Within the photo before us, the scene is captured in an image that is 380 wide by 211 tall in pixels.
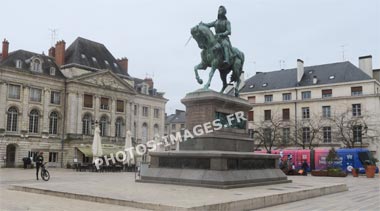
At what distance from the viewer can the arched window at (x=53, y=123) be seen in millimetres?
51781

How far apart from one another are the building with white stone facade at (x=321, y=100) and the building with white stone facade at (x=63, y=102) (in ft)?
66.0

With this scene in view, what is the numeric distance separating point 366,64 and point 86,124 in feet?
130

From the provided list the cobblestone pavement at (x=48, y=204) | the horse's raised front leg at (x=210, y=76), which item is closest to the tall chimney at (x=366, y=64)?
the horse's raised front leg at (x=210, y=76)

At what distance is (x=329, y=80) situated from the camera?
5712 centimetres

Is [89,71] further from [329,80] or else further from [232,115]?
[232,115]

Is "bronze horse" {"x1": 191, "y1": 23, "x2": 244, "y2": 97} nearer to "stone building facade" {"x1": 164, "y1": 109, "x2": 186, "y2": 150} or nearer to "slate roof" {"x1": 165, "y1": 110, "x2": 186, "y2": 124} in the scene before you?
"stone building facade" {"x1": 164, "y1": 109, "x2": 186, "y2": 150}

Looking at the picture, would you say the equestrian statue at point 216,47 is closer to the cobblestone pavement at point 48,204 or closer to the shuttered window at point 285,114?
the cobblestone pavement at point 48,204

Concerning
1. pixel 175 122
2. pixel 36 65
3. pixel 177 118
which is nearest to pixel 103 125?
pixel 36 65

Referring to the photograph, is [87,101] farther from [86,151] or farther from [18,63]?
[18,63]

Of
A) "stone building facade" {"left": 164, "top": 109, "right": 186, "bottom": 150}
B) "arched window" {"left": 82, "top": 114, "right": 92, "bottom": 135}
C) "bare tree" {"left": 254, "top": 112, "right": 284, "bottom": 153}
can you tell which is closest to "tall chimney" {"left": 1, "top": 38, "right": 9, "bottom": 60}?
"arched window" {"left": 82, "top": 114, "right": 92, "bottom": 135}

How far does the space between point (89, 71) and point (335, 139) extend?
115 ft

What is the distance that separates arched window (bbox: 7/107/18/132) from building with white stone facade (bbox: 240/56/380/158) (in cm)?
2979

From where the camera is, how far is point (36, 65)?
166 feet

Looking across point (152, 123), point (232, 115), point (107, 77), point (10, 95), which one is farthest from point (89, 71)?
point (232, 115)
